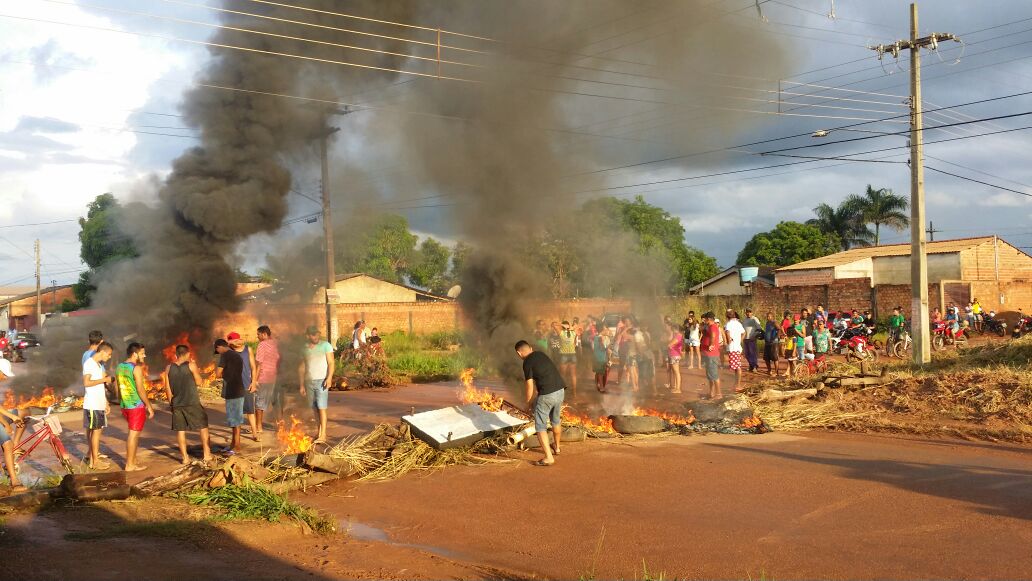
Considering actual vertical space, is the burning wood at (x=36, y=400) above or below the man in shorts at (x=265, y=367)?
below

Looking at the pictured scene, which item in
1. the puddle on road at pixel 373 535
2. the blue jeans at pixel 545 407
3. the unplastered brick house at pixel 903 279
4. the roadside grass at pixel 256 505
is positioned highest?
the unplastered brick house at pixel 903 279

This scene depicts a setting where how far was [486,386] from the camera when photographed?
18594 mm

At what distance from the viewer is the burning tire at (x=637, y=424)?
1110 cm

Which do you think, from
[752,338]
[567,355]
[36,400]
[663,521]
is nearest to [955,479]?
[663,521]

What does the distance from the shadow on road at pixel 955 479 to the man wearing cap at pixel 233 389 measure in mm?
7286

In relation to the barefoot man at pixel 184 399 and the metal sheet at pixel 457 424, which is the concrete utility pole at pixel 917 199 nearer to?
the metal sheet at pixel 457 424

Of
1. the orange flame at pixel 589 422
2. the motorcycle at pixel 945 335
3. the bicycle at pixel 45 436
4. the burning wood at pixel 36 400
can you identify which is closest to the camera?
the bicycle at pixel 45 436

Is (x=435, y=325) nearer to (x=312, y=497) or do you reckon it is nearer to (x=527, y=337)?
(x=527, y=337)

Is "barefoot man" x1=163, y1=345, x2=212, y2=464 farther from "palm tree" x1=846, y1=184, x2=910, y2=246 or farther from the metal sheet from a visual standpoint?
"palm tree" x1=846, y1=184, x2=910, y2=246

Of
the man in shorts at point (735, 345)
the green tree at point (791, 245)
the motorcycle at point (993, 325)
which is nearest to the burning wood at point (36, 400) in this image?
the man in shorts at point (735, 345)

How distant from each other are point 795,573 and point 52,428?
27.8 feet

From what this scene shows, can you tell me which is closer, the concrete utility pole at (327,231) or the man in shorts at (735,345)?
the man in shorts at (735,345)

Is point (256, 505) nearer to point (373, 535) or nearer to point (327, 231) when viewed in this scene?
point (373, 535)

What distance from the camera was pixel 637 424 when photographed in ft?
36.7
